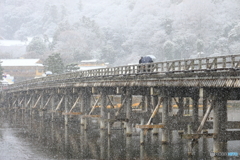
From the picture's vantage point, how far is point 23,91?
A: 5916cm

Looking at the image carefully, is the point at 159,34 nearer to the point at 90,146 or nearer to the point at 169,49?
the point at 169,49

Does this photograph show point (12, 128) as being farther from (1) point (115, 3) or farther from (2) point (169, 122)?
(1) point (115, 3)

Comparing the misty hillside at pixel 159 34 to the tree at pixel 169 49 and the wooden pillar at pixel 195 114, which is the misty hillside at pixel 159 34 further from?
the wooden pillar at pixel 195 114

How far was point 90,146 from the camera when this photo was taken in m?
28.2

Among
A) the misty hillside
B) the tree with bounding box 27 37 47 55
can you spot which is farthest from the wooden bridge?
the tree with bounding box 27 37 47 55

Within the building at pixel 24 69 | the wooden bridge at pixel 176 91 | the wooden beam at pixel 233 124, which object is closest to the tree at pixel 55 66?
the building at pixel 24 69

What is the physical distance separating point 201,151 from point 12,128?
2140 centimetres

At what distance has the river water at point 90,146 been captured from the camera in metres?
A: 24.5

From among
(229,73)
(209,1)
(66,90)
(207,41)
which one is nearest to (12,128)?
(66,90)

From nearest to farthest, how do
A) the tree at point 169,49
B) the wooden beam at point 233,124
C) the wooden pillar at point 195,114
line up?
the wooden beam at point 233,124, the wooden pillar at point 195,114, the tree at point 169,49

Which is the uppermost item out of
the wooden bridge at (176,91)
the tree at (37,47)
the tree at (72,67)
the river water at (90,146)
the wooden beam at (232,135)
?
the tree at (37,47)

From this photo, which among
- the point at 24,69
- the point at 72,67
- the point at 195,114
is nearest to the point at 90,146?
the point at 195,114

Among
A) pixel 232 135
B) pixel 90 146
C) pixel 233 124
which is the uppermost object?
pixel 233 124

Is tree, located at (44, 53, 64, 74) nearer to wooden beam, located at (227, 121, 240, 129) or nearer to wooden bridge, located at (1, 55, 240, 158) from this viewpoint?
wooden bridge, located at (1, 55, 240, 158)
